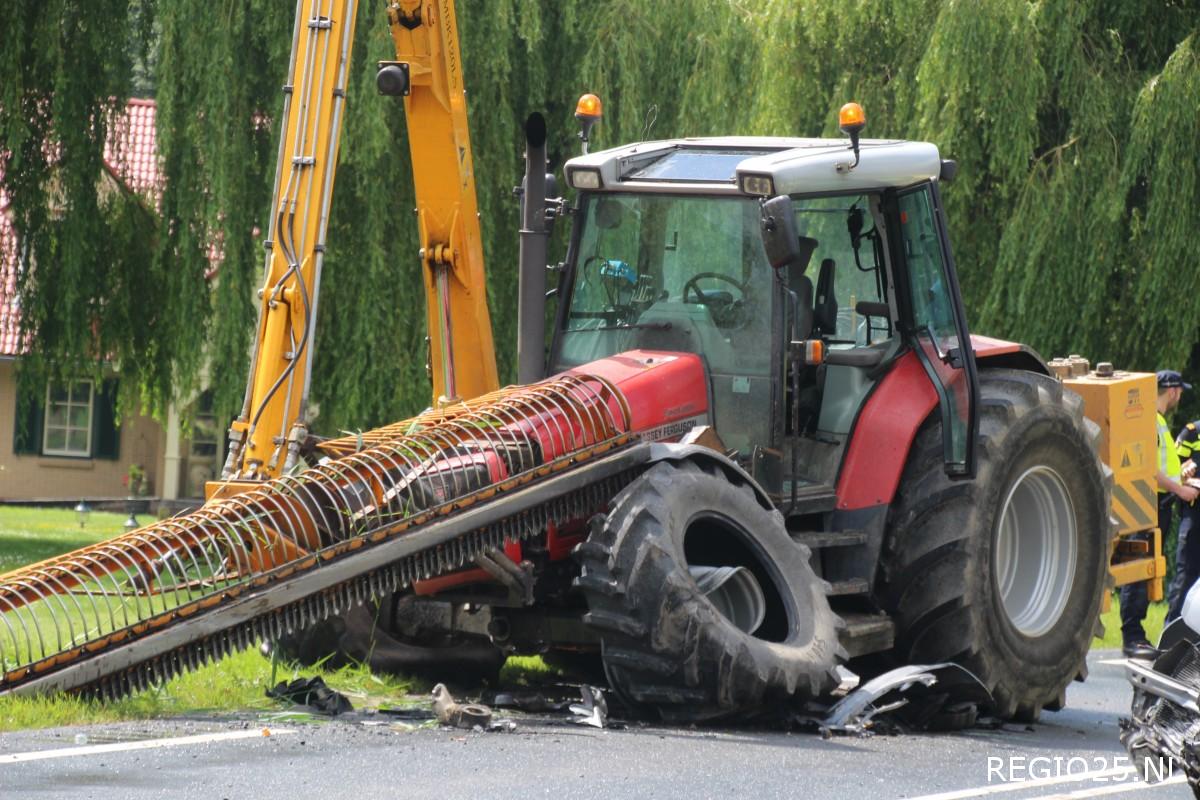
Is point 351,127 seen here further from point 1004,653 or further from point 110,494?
point 110,494

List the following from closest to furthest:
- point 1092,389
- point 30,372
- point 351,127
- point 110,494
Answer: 1. point 1092,389
2. point 351,127
3. point 30,372
4. point 110,494

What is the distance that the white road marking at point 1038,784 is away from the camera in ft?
24.4

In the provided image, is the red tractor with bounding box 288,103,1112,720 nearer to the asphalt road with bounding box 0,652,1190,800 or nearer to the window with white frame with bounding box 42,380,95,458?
the asphalt road with bounding box 0,652,1190,800

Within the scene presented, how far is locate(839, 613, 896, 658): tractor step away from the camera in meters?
9.38

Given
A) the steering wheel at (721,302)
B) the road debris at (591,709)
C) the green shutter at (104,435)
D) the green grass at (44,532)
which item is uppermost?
the steering wheel at (721,302)

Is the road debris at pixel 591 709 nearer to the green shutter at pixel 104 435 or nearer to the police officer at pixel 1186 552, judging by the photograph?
the police officer at pixel 1186 552

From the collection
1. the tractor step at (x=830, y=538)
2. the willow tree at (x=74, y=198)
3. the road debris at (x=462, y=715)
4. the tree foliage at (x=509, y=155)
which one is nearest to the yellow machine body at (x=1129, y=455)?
the tractor step at (x=830, y=538)

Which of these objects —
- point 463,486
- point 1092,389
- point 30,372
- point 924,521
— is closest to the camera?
point 463,486

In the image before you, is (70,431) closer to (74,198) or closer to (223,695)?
(74,198)

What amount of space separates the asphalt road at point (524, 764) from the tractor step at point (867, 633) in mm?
567

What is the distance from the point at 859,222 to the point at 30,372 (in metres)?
12.0

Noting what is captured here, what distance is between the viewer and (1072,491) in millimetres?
10742

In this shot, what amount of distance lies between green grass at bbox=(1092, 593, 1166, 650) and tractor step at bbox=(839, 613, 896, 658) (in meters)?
5.06

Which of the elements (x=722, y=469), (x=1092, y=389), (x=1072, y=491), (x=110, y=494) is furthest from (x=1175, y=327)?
(x=110, y=494)
